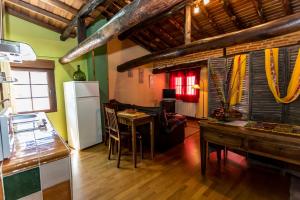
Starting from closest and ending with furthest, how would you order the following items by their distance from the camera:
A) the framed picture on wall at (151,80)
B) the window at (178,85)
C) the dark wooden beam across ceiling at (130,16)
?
the dark wooden beam across ceiling at (130,16) < the framed picture on wall at (151,80) < the window at (178,85)

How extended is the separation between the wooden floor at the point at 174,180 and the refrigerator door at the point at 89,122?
1.83ft

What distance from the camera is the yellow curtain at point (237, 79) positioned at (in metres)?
2.53

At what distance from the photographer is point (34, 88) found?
360 cm

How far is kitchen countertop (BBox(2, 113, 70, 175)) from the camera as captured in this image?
0.88m

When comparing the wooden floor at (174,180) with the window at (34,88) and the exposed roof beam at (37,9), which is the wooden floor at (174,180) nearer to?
the window at (34,88)

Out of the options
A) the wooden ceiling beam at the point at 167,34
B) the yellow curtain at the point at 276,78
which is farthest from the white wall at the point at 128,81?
the yellow curtain at the point at 276,78

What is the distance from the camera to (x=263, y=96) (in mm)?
2396

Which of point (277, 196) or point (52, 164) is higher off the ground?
point (52, 164)

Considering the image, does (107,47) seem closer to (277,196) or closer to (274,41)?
(274,41)

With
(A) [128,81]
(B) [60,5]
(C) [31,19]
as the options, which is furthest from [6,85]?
(A) [128,81]

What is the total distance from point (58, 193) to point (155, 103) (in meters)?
6.07

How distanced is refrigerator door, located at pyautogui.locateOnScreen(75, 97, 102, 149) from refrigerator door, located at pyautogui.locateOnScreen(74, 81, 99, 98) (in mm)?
98

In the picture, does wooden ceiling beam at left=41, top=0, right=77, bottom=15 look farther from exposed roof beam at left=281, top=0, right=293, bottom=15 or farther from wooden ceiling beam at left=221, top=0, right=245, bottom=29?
exposed roof beam at left=281, top=0, right=293, bottom=15

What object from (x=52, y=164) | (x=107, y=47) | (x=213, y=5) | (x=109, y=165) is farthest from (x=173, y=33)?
(x=52, y=164)
